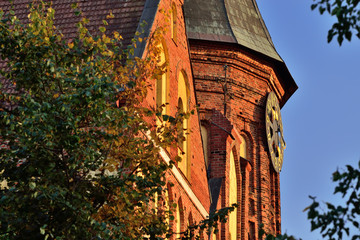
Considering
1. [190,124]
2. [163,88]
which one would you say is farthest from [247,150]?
[163,88]

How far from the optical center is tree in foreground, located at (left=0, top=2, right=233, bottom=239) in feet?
35.7

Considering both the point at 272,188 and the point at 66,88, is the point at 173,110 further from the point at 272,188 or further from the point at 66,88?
the point at 272,188

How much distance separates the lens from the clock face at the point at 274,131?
119ft

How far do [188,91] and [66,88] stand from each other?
9240mm

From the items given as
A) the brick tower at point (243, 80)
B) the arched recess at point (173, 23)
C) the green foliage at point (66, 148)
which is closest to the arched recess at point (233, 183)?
the brick tower at point (243, 80)

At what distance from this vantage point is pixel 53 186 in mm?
10758

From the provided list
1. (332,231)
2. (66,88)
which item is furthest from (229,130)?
(332,231)

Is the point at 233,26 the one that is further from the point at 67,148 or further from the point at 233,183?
the point at 67,148

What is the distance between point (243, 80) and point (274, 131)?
260cm

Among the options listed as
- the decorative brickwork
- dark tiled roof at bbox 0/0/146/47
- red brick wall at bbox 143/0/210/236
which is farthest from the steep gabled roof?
dark tiled roof at bbox 0/0/146/47

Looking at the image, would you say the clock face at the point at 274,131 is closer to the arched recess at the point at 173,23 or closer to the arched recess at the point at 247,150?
the arched recess at the point at 247,150

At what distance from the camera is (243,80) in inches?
1407

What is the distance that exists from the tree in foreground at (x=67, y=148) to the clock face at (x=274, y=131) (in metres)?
23.9

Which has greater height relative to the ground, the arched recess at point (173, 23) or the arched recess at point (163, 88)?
Answer: the arched recess at point (173, 23)
